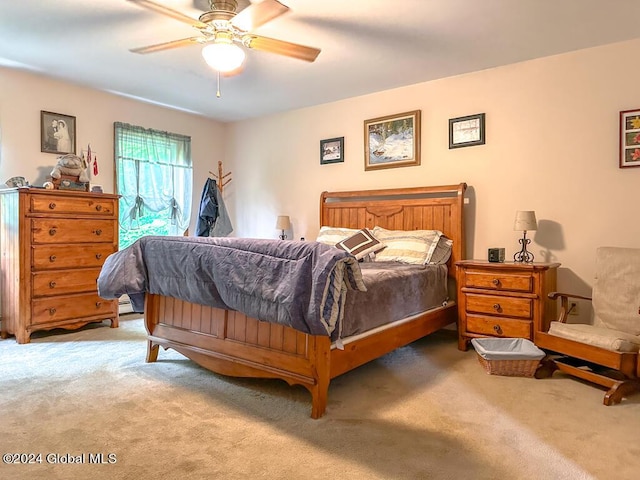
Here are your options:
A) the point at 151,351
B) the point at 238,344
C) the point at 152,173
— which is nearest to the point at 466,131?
the point at 238,344

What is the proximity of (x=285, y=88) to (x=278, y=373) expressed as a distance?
320 centimetres

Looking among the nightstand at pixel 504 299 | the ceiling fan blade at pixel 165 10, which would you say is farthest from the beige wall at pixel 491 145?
the ceiling fan blade at pixel 165 10

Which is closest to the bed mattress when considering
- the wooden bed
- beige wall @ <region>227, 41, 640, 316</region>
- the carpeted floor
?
the wooden bed

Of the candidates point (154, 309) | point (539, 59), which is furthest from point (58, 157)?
point (539, 59)

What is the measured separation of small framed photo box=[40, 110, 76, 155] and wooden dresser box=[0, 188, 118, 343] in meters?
0.76

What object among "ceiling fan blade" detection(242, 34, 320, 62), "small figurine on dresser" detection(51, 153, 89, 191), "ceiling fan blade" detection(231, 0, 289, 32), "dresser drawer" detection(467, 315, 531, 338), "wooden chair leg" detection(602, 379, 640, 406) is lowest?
"wooden chair leg" detection(602, 379, 640, 406)

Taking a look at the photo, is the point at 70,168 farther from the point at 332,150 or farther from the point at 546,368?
the point at 546,368

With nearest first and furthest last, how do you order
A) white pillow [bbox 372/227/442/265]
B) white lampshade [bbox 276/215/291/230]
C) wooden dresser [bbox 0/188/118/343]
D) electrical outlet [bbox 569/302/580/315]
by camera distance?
electrical outlet [bbox 569/302/580/315]
wooden dresser [bbox 0/188/118/343]
white pillow [bbox 372/227/442/265]
white lampshade [bbox 276/215/291/230]

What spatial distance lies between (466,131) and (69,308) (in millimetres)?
4139

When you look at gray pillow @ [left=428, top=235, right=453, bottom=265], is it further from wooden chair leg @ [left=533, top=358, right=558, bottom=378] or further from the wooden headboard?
wooden chair leg @ [left=533, top=358, right=558, bottom=378]

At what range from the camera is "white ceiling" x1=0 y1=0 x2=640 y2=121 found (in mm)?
2922

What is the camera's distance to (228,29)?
279 cm

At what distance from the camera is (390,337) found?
306cm

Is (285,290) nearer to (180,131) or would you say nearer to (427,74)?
(427,74)
